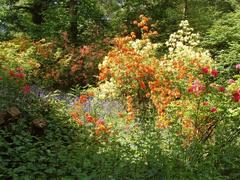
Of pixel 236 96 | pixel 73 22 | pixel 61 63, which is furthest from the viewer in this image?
pixel 73 22

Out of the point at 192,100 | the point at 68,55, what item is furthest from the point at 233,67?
the point at 192,100

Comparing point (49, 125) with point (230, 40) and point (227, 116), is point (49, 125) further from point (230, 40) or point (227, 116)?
point (230, 40)

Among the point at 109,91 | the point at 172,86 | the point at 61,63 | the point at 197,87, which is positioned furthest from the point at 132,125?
the point at 61,63

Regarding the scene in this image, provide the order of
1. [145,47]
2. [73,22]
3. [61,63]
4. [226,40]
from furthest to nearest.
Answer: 1. [73,22]
2. [226,40]
3. [61,63]
4. [145,47]

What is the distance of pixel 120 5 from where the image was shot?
17.7 m

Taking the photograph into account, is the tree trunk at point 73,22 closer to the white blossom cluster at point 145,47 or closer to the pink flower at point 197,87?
the white blossom cluster at point 145,47

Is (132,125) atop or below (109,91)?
below

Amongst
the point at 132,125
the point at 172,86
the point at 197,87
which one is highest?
the point at 197,87

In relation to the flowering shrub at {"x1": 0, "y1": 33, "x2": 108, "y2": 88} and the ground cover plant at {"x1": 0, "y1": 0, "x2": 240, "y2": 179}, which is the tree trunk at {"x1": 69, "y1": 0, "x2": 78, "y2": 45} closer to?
the flowering shrub at {"x1": 0, "y1": 33, "x2": 108, "y2": 88}

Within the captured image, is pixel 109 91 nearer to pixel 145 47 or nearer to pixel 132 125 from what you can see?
pixel 145 47

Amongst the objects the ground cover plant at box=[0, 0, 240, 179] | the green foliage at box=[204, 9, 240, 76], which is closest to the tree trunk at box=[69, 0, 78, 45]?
the ground cover plant at box=[0, 0, 240, 179]

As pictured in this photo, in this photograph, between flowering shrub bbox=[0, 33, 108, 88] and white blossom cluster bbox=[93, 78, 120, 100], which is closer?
white blossom cluster bbox=[93, 78, 120, 100]

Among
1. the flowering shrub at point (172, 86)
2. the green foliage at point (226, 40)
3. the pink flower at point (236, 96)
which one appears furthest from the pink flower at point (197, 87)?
the green foliage at point (226, 40)

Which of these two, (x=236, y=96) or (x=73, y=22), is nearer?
(x=236, y=96)
